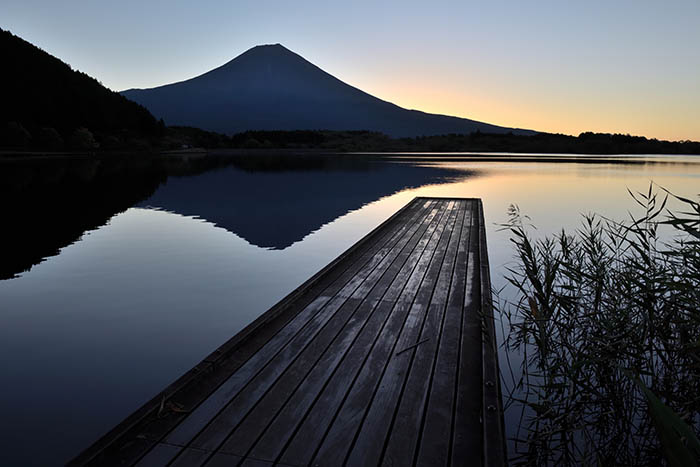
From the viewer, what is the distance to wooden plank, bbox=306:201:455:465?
2.28 metres

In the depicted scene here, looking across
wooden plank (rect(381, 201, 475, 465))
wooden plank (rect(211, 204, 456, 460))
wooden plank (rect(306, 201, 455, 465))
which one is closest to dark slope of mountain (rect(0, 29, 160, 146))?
wooden plank (rect(211, 204, 456, 460))

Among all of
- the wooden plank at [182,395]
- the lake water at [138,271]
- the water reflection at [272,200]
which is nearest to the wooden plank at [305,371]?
the wooden plank at [182,395]

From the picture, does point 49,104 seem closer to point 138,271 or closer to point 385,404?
point 138,271

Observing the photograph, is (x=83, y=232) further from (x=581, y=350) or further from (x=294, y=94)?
(x=294, y=94)

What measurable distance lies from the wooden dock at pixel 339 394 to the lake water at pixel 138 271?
37.4 inches

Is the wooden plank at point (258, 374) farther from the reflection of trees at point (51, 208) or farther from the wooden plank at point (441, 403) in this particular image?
the reflection of trees at point (51, 208)

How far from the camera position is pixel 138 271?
7438 mm

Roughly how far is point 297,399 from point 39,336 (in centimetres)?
377

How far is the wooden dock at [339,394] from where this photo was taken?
7.38 ft

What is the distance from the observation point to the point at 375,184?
22812mm

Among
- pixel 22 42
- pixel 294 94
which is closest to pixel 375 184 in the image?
pixel 22 42

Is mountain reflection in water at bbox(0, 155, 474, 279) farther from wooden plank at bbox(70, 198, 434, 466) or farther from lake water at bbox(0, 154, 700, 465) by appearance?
wooden plank at bbox(70, 198, 434, 466)

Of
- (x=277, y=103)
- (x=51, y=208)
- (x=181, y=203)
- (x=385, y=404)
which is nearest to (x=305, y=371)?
(x=385, y=404)

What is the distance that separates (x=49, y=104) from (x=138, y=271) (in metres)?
58.7
